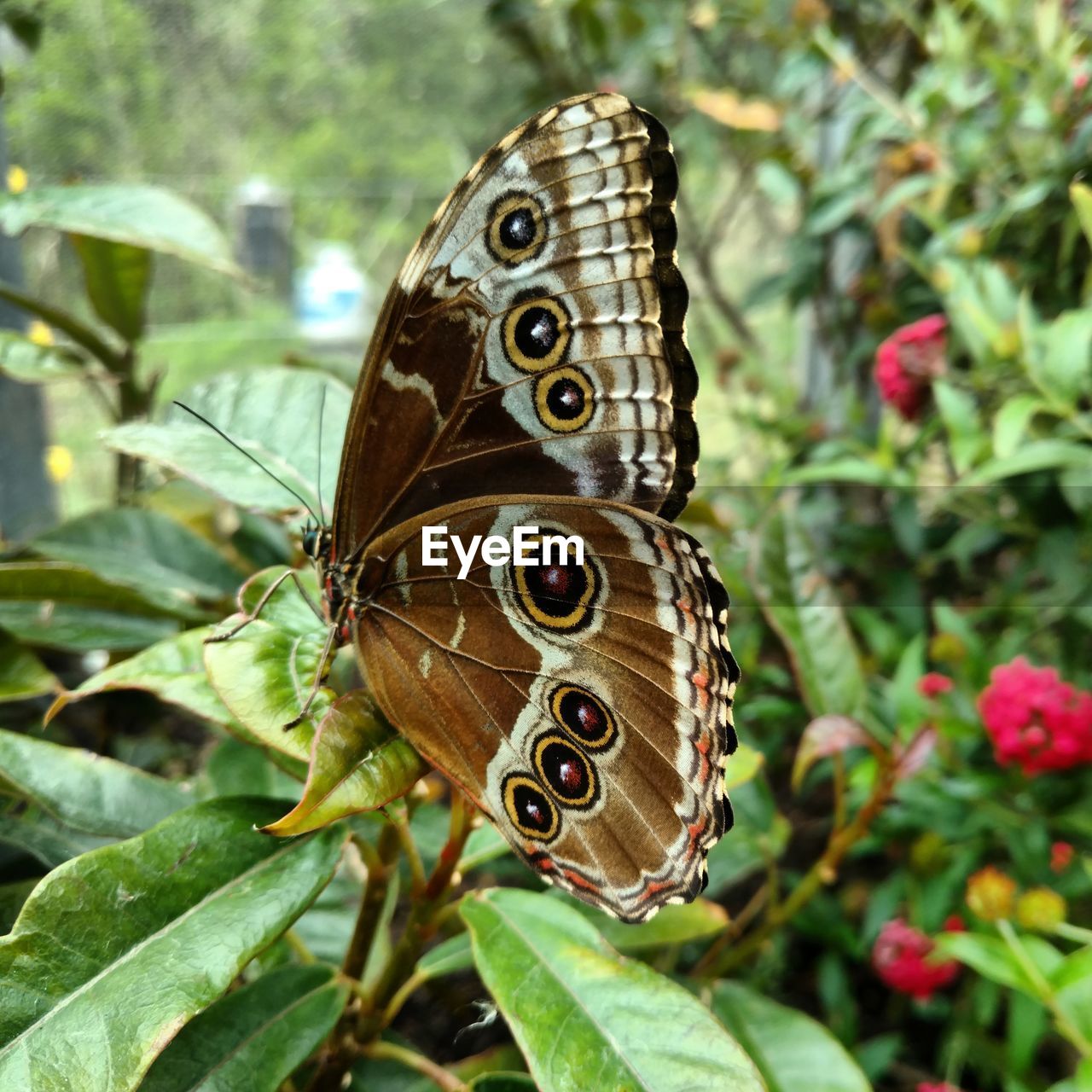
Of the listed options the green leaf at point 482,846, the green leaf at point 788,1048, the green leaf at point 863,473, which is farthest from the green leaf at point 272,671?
the green leaf at point 863,473

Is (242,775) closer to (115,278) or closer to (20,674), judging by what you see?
(20,674)

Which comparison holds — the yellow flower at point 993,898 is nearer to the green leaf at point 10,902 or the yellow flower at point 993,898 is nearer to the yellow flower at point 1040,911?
the yellow flower at point 1040,911

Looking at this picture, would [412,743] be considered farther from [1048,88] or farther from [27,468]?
[1048,88]

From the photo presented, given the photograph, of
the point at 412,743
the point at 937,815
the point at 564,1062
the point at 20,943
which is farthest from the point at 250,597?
the point at 937,815

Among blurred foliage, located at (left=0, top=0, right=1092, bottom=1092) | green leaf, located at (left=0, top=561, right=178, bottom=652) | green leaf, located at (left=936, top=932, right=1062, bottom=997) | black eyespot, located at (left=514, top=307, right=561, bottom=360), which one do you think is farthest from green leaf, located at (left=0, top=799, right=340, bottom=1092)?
green leaf, located at (left=936, top=932, right=1062, bottom=997)

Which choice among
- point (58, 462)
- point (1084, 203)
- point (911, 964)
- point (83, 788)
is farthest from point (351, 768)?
point (58, 462)

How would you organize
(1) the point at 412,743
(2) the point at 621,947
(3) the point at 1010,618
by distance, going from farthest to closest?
1. (3) the point at 1010,618
2. (2) the point at 621,947
3. (1) the point at 412,743
